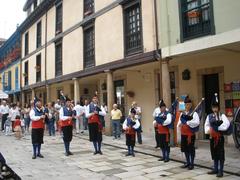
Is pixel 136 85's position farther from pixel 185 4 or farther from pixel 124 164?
pixel 124 164

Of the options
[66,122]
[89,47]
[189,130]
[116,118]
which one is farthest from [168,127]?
[89,47]

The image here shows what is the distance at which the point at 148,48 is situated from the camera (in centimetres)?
1252

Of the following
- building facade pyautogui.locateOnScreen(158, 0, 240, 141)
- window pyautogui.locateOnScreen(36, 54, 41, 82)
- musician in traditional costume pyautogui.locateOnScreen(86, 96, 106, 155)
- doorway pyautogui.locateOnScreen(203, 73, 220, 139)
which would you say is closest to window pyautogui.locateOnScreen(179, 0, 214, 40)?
building facade pyautogui.locateOnScreen(158, 0, 240, 141)

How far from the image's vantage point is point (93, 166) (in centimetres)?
876

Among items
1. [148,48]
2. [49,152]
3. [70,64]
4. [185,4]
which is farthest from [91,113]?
[70,64]

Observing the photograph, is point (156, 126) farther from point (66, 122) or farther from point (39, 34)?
point (39, 34)

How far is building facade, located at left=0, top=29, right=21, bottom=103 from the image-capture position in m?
31.2

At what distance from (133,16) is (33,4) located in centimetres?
1730

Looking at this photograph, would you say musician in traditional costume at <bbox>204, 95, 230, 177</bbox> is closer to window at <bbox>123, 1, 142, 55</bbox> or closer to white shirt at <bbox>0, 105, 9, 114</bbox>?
window at <bbox>123, 1, 142, 55</bbox>

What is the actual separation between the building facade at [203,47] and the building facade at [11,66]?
21.3 metres

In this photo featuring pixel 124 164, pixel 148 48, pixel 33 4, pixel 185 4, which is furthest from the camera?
pixel 33 4

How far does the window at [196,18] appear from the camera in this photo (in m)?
10.3

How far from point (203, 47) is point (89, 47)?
8967 millimetres

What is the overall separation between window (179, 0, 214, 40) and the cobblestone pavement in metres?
4.23
